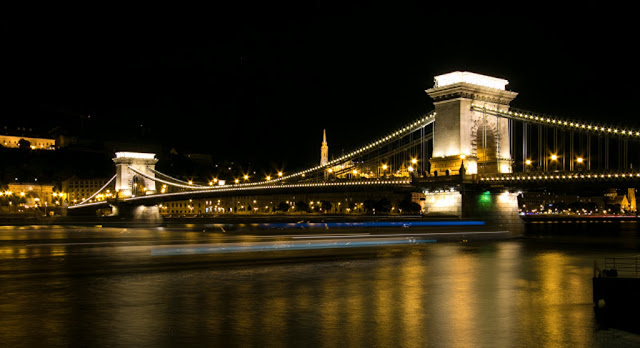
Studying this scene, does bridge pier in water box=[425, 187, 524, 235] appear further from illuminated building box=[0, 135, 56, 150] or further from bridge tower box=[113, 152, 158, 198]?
illuminated building box=[0, 135, 56, 150]

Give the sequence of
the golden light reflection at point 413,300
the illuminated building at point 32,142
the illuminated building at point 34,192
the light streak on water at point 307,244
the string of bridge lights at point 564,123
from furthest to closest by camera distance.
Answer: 1. the illuminated building at point 32,142
2. the illuminated building at point 34,192
3. the string of bridge lights at point 564,123
4. the light streak on water at point 307,244
5. the golden light reflection at point 413,300

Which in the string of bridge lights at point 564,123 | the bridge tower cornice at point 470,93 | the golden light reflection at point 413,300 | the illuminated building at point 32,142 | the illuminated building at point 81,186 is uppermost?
the illuminated building at point 32,142

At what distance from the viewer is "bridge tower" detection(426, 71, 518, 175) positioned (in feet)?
138

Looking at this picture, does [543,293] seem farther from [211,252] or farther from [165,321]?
[211,252]

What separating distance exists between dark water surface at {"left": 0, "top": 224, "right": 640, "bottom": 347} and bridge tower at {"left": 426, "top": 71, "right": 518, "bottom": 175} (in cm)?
1563

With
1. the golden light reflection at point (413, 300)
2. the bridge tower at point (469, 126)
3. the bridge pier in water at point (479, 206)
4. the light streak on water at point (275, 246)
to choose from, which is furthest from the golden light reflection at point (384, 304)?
the bridge tower at point (469, 126)

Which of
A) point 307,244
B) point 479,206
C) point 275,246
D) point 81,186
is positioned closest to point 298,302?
point 275,246

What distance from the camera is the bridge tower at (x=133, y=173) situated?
94769 millimetres

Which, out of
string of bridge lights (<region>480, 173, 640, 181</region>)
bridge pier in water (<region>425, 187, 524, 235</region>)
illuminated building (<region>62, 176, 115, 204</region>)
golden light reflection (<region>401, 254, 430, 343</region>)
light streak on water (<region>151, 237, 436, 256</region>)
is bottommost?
golden light reflection (<region>401, 254, 430, 343</region>)

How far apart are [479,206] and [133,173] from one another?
2583 inches

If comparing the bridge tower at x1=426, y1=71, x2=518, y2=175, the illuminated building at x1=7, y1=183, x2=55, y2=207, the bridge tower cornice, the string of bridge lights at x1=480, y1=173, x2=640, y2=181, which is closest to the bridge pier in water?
the bridge tower at x1=426, y1=71, x2=518, y2=175

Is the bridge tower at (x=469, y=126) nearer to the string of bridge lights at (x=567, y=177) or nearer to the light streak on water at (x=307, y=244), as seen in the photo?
the string of bridge lights at (x=567, y=177)

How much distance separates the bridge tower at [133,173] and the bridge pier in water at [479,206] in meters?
58.7

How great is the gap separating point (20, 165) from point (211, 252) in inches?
5092
